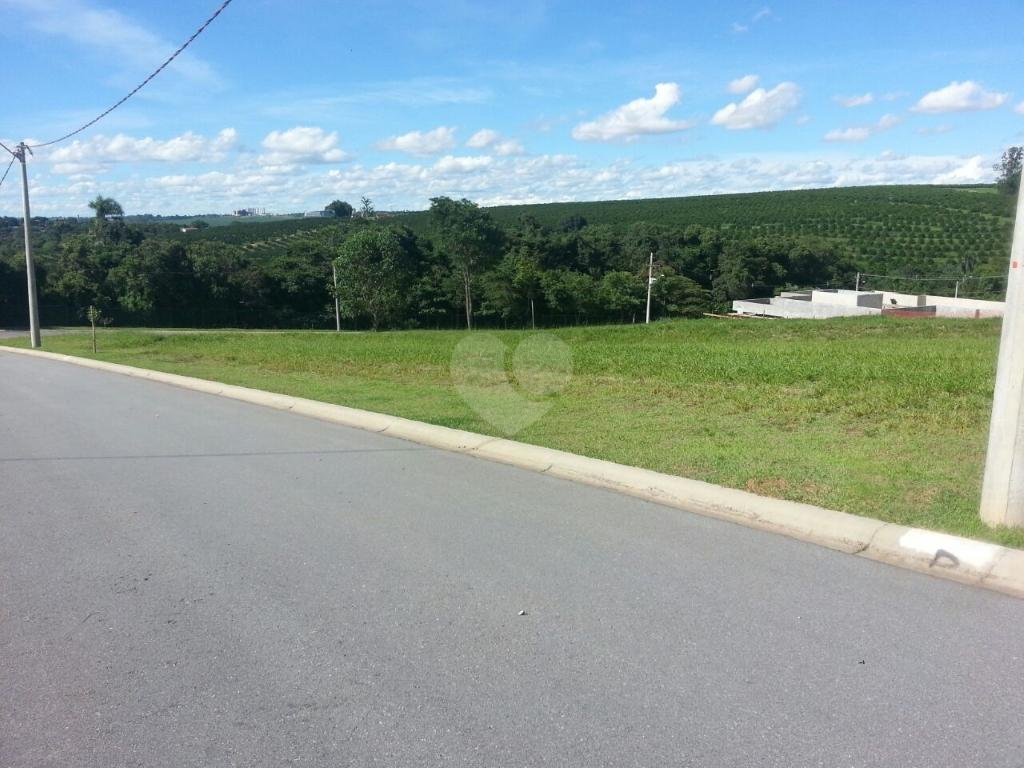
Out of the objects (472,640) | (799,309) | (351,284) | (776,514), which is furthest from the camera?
(799,309)

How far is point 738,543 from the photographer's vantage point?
567cm

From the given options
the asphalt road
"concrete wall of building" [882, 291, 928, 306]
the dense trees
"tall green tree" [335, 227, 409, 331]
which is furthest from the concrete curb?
"concrete wall of building" [882, 291, 928, 306]

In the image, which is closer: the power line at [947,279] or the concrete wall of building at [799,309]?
the concrete wall of building at [799,309]

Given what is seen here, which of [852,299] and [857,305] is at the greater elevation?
[852,299]

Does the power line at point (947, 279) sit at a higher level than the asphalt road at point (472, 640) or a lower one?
higher

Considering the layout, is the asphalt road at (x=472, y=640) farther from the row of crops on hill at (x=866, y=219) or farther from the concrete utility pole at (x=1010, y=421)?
the row of crops on hill at (x=866, y=219)

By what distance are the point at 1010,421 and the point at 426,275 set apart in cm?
6694

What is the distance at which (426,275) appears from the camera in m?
70.8

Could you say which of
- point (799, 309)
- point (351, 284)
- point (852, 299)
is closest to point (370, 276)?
point (351, 284)

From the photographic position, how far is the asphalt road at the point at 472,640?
3.33 metres

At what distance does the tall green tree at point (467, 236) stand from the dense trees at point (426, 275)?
4.3 inches

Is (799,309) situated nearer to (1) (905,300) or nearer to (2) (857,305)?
(2) (857,305)

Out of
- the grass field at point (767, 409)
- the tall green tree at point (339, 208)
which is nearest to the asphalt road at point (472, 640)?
the grass field at point (767, 409)

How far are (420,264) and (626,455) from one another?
66985 millimetres
